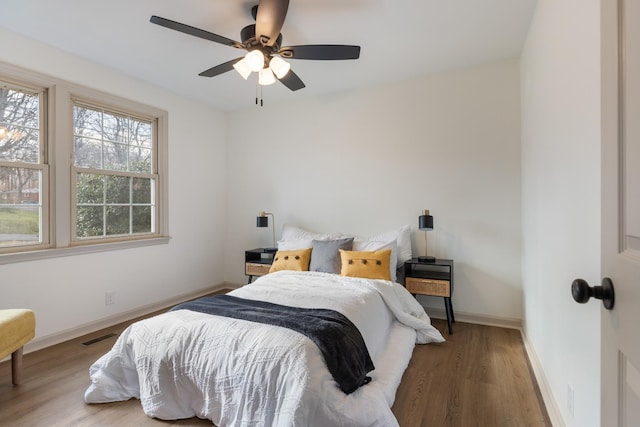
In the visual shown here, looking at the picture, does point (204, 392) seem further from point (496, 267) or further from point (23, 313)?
point (496, 267)

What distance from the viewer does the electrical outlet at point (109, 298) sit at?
3.17 meters

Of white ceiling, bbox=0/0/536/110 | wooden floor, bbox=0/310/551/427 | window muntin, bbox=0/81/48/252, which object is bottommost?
wooden floor, bbox=0/310/551/427

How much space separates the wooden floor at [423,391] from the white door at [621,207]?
1.22m

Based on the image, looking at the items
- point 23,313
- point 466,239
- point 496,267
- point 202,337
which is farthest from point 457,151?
point 23,313

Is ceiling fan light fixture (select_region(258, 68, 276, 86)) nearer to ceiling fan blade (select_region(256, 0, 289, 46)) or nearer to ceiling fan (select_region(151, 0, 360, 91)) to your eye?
ceiling fan (select_region(151, 0, 360, 91))

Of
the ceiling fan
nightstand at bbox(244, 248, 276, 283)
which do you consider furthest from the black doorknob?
nightstand at bbox(244, 248, 276, 283)

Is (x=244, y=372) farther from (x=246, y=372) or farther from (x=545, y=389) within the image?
(x=545, y=389)

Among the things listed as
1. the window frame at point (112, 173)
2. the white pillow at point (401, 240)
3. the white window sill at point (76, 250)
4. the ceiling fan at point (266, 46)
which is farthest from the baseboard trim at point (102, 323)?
the ceiling fan at point (266, 46)

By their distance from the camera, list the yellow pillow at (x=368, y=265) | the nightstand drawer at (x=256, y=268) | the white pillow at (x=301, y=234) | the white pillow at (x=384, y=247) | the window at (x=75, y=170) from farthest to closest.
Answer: the nightstand drawer at (x=256, y=268), the white pillow at (x=301, y=234), the white pillow at (x=384, y=247), the yellow pillow at (x=368, y=265), the window at (x=75, y=170)

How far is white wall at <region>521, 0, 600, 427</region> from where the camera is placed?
120cm

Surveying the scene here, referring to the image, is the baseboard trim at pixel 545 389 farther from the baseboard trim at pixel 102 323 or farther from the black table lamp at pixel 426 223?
the baseboard trim at pixel 102 323

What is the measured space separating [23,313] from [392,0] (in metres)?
3.33

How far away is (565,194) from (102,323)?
3.95 m

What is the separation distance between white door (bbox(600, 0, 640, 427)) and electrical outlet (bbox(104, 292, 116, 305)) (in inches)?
148
